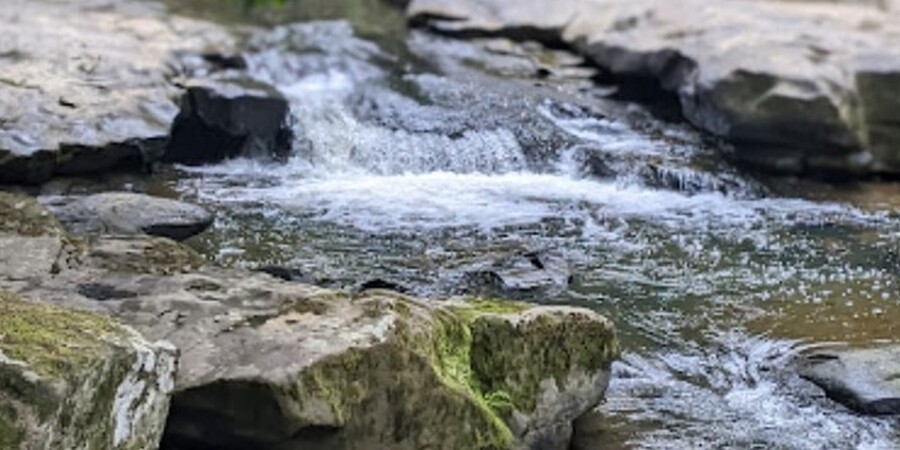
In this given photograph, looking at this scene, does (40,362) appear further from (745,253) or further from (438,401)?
(745,253)

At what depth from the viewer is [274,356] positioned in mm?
3609

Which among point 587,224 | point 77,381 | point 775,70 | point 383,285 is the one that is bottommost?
point 383,285

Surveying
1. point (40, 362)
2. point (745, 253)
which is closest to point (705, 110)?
point (745, 253)

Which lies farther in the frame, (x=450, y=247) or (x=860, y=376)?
(x=450, y=247)

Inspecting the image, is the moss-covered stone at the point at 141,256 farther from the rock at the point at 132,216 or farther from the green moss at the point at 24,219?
the rock at the point at 132,216

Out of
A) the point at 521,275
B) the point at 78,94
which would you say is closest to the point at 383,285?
the point at 521,275

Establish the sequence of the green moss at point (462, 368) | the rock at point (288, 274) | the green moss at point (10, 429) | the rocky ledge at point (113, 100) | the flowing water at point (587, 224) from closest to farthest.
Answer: the green moss at point (10, 429), the green moss at point (462, 368), the flowing water at point (587, 224), the rock at point (288, 274), the rocky ledge at point (113, 100)

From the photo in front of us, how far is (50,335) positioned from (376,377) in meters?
1.10

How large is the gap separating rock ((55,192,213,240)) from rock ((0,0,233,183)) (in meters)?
1.25

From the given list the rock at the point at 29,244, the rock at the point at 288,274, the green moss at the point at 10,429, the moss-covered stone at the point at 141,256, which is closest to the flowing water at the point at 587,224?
the rock at the point at 288,274

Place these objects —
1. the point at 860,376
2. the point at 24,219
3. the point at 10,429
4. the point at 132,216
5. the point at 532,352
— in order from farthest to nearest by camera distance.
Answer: the point at 132,216
the point at 860,376
the point at 24,219
the point at 532,352
the point at 10,429

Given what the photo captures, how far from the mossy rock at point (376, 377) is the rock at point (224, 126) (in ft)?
19.5

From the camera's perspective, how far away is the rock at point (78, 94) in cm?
858

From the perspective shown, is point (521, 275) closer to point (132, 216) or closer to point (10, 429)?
point (132, 216)
